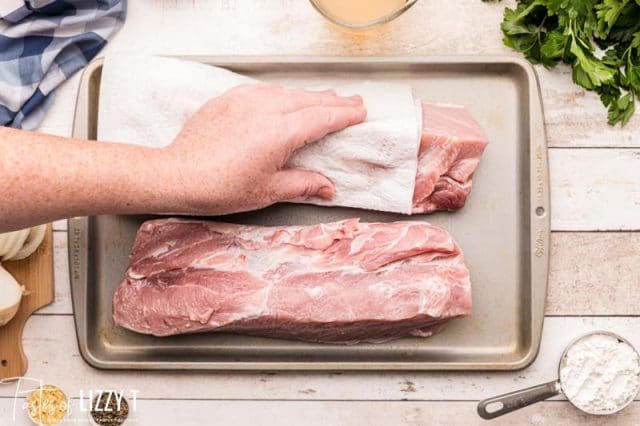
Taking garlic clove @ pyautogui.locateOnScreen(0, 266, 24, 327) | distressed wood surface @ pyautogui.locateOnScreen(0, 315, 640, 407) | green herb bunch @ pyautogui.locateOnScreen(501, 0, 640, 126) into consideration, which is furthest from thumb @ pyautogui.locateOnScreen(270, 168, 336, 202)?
garlic clove @ pyautogui.locateOnScreen(0, 266, 24, 327)

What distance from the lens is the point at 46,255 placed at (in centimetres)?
203

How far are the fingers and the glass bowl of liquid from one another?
240 mm

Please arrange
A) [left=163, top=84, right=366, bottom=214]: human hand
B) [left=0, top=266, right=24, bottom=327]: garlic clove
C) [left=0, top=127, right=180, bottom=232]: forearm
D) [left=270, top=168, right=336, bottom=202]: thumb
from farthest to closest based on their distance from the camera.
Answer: [left=0, top=266, right=24, bottom=327]: garlic clove, [left=270, top=168, right=336, bottom=202]: thumb, [left=163, top=84, right=366, bottom=214]: human hand, [left=0, top=127, right=180, bottom=232]: forearm

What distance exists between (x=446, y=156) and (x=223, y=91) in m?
0.58

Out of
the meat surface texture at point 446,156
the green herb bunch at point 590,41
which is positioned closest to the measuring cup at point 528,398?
the meat surface texture at point 446,156

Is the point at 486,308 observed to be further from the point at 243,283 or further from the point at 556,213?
the point at 243,283

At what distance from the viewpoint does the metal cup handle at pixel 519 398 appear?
1.87m

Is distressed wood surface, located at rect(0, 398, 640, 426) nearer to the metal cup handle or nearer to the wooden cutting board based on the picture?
the metal cup handle

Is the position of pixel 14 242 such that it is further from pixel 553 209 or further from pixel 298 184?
pixel 553 209

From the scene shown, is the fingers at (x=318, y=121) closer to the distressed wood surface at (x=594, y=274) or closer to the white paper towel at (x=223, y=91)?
the white paper towel at (x=223, y=91)

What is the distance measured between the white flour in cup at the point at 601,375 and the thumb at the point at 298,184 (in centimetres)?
79

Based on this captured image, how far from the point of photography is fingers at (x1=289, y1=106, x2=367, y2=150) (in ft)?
5.68

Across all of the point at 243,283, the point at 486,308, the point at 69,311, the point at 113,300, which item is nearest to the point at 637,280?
the point at 486,308

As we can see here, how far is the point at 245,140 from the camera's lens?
67.0 inches
